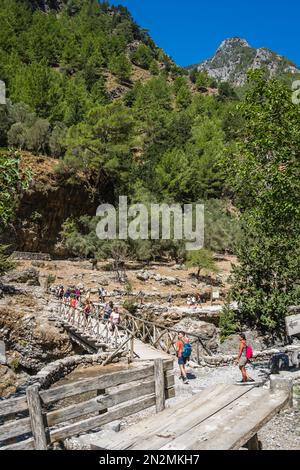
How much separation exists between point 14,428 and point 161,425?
2.00 metres

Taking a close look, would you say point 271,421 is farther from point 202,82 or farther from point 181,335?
point 202,82

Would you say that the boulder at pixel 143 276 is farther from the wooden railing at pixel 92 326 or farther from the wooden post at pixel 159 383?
the wooden post at pixel 159 383

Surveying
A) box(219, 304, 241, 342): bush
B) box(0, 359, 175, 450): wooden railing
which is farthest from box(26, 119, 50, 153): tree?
box(0, 359, 175, 450): wooden railing

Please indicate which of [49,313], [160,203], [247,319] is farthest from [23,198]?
[247,319]

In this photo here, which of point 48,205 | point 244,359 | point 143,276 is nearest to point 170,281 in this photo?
point 143,276

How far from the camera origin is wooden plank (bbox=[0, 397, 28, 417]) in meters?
4.67

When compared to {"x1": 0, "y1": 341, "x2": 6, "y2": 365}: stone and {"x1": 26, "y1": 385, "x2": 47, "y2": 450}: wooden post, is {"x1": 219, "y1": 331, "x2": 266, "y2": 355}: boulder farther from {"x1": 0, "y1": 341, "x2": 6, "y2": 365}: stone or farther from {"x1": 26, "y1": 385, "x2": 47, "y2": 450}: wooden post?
{"x1": 26, "y1": 385, "x2": 47, "y2": 450}: wooden post

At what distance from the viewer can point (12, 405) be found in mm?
4805

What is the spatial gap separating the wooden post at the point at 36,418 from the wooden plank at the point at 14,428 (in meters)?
0.08

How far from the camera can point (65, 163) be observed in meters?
41.6

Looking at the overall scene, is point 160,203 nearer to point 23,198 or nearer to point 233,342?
point 23,198

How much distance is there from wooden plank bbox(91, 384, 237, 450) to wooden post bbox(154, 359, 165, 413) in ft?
3.47

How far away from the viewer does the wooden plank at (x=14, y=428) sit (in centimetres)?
457
